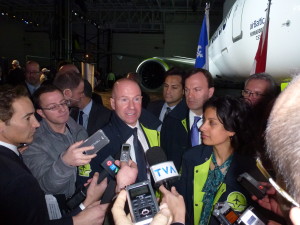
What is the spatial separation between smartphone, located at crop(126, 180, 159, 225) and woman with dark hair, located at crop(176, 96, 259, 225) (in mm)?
836

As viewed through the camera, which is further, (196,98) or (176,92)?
(176,92)

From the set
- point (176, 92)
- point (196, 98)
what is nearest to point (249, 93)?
point (196, 98)

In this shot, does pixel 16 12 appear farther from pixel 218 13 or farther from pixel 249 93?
pixel 249 93

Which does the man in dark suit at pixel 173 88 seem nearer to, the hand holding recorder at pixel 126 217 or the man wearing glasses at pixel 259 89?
the man wearing glasses at pixel 259 89

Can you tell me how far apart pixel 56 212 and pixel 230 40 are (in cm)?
515

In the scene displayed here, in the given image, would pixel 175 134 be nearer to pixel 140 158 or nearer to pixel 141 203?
pixel 140 158

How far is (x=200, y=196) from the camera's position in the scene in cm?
174

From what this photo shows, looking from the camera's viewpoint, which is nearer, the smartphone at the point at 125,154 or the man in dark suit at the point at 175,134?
the smartphone at the point at 125,154

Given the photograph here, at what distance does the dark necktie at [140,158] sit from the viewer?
1748 millimetres

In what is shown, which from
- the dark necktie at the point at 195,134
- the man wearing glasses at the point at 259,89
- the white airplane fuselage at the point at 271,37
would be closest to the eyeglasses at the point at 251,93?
the man wearing glasses at the point at 259,89

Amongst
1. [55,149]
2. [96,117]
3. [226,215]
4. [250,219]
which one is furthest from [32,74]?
[250,219]

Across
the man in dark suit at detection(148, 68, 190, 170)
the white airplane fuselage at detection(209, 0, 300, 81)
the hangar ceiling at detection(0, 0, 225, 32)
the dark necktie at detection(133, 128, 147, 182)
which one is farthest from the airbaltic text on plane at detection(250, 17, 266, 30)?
the hangar ceiling at detection(0, 0, 225, 32)

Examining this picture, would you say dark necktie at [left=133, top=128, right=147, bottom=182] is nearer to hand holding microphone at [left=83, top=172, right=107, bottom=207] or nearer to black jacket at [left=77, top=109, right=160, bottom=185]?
black jacket at [left=77, top=109, right=160, bottom=185]

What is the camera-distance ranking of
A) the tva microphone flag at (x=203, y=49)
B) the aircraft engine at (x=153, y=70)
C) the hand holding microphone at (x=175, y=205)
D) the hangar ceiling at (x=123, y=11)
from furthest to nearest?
the hangar ceiling at (x=123, y=11)
the aircraft engine at (x=153, y=70)
the tva microphone flag at (x=203, y=49)
the hand holding microphone at (x=175, y=205)
